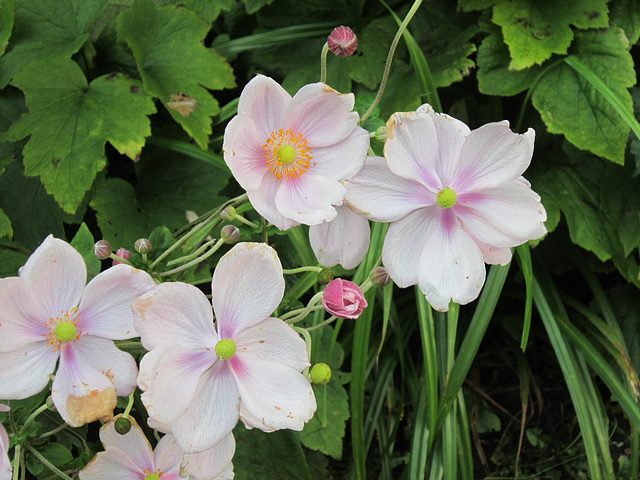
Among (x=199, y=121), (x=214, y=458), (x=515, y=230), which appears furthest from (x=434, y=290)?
(x=199, y=121)

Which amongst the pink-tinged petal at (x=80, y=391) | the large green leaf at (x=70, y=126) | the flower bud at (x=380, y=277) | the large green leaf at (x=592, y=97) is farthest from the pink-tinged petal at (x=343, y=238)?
the large green leaf at (x=592, y=97)

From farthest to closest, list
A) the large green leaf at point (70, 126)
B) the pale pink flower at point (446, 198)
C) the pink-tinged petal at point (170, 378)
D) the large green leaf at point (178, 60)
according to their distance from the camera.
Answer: the large green leaf at point (178, 60) → the large green leaf at point (70, 126) → the pale pink flower at point (446, 198) → the pink-tinged petal at point (170, 378)

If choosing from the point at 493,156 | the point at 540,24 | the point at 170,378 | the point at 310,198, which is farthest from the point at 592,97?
the point at 170,378

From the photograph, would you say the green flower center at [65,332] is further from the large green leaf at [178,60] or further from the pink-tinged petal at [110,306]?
the large green leaf at [178,60]

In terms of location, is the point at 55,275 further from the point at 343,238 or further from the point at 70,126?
the point at 70,126

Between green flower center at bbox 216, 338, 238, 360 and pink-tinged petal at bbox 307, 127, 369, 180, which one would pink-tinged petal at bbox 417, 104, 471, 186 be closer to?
pink-tinged petal at bbox 307, 127, 369, 180

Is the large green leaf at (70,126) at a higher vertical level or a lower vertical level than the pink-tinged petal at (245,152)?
lower
